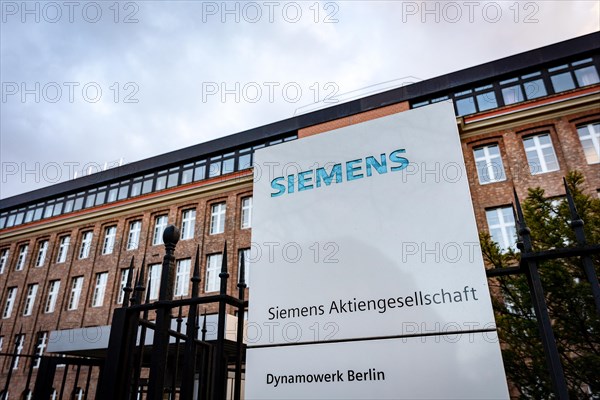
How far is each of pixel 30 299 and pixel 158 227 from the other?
947 centimetres

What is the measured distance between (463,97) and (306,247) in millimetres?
18036

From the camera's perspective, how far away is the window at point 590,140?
15211 mm

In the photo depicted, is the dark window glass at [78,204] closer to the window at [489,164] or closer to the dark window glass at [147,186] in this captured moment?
the dark window glass at [147,186]

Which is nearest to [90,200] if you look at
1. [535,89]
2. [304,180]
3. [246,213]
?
[246,213]

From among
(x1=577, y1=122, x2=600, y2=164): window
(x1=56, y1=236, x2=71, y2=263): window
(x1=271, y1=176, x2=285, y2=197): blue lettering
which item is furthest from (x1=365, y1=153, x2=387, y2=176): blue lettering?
(x1=56, y1=236, x2=71, y2=263): window

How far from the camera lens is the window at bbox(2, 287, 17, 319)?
24.6 meters

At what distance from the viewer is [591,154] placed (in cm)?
1529

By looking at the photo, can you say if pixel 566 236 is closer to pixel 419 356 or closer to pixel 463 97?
pixel 419 356

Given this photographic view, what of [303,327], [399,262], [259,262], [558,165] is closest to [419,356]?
[399,262]

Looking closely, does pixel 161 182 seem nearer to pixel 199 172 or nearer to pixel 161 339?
pixel 199 172

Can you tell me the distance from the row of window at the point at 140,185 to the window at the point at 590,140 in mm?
12157

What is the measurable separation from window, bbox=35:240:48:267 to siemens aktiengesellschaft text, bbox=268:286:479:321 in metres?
Result: 27.5

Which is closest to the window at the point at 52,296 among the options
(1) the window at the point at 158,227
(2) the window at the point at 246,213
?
(1) the window at the point at 158,227

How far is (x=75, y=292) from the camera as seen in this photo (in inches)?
904
